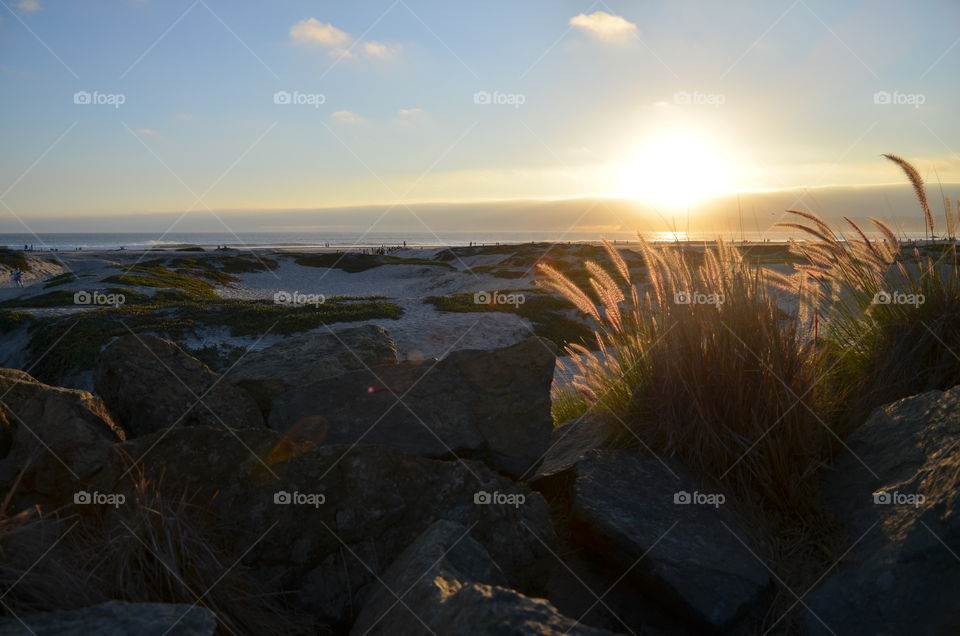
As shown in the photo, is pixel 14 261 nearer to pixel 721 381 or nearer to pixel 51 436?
pixel 51 436

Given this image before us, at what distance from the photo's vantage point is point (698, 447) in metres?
4.43

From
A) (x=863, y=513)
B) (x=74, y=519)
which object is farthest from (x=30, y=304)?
(x=863, y=513)

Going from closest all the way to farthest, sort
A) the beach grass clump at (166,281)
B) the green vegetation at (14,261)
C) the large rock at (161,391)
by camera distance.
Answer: the large rock at (161,391) → the beach grass clump at (166,281) → the green vegetation at (14,261)

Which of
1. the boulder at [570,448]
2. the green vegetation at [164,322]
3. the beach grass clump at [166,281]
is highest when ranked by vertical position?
the beach grass clump at [166,281]

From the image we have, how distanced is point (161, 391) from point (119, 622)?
8.86 feet

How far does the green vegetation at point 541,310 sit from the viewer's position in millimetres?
20016

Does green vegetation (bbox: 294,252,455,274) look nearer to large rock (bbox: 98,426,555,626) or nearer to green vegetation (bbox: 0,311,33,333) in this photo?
green vegetation (bbox: 0,311,33,333)

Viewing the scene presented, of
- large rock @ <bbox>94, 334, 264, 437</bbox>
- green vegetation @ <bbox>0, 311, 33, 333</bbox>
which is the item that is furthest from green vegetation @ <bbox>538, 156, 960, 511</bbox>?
green vegetation @ <bbox>0, 311, 33, 333</bbox>

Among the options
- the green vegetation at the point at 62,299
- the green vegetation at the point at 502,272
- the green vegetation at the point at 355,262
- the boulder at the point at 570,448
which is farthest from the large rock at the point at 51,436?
the green vegetation at the point at 355,262

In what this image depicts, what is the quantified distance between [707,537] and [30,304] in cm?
2527

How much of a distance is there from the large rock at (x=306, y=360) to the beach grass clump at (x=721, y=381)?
2.50m

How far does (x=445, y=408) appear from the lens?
505cm

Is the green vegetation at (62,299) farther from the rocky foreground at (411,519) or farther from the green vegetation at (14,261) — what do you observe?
the green vegetation at (14,261)

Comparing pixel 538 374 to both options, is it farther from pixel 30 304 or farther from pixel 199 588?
pixel 30 304
